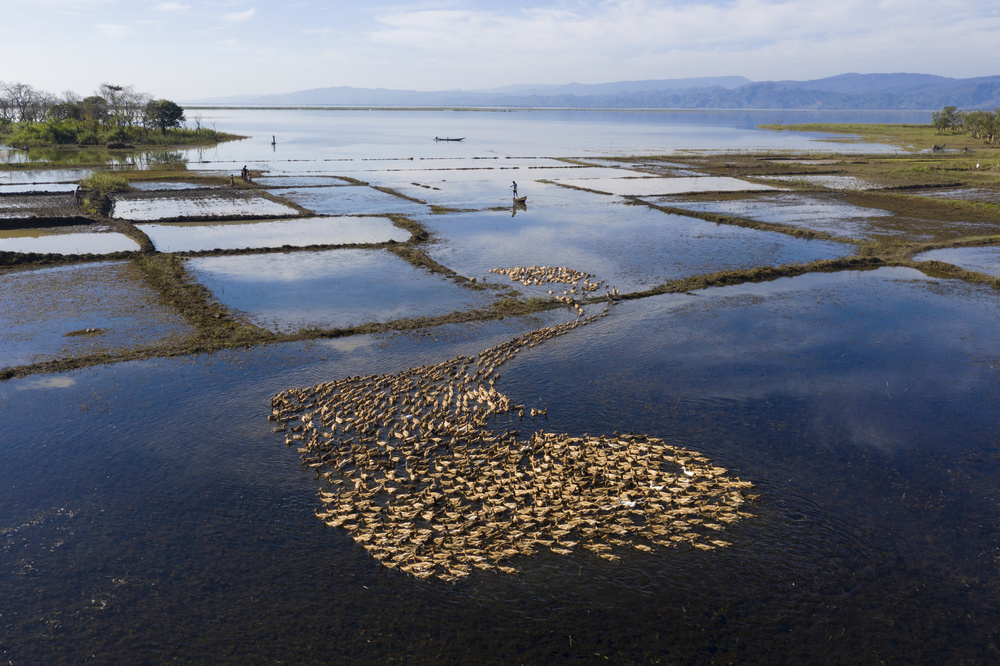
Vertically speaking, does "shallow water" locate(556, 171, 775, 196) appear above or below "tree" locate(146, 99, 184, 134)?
below

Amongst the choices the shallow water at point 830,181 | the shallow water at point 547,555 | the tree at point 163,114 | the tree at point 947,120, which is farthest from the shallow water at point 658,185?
the tree at point 947,120

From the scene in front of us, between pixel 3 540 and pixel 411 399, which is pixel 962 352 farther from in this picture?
pixel 3 540

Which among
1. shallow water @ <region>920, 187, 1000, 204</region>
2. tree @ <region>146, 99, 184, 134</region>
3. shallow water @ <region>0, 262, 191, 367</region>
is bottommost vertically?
shallow water @ <region>0, 262, 191, 367</region>

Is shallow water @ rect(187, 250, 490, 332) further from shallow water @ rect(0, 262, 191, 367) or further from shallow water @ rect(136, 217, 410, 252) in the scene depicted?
shallow water @ rect(136, 217, 410, 252)

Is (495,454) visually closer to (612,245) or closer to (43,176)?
(612,245)

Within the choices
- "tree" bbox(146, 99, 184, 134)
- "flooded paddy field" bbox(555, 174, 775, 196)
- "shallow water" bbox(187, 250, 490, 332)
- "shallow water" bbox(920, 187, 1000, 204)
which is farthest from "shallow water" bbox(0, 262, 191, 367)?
"tree" bbox(146, 99, 184, 134)

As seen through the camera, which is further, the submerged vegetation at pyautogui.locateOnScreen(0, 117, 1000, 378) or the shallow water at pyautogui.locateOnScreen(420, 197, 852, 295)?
the shallow water at pyautogui.locateOnScreen(420, 197, 852, 295)

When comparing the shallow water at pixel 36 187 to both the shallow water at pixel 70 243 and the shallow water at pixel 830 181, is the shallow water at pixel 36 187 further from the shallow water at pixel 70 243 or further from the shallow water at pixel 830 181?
the shallow water at pixel 830 181

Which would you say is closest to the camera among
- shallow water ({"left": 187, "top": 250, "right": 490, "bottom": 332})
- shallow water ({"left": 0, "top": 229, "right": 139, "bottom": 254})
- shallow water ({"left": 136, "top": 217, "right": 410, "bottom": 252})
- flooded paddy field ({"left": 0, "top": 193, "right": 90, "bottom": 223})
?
shallow water ({"left": 187, "top": 250, "right": 490, "bottom": 332})
